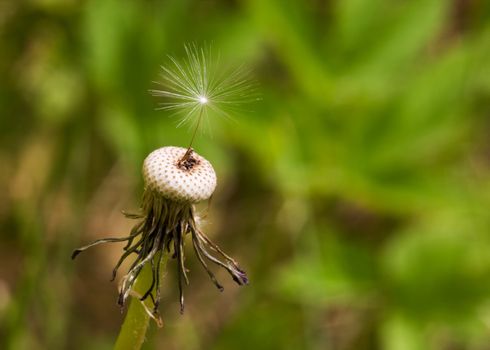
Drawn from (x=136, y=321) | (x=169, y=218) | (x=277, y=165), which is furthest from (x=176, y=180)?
(x=277, y=165)

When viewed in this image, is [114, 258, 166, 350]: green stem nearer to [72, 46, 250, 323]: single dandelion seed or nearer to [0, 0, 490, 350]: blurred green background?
[72, 46, 250, 323]: single dandelion seed

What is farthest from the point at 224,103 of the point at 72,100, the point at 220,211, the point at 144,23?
the point at 220,211

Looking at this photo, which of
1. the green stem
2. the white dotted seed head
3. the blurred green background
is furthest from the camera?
the blurred green background

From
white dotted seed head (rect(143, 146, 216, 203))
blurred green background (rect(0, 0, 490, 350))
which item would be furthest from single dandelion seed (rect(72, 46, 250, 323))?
blurred green background (rect(0, 0, 490, 350))

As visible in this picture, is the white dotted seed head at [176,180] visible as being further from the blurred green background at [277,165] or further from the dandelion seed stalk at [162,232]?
the blurred green background at [277,165]

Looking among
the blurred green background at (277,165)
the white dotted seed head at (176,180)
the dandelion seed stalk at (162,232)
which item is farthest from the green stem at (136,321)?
the blurred green background at (277,165)

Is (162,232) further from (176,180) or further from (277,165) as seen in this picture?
(277,165)

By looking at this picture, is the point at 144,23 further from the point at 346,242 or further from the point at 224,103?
the point at 224,103
